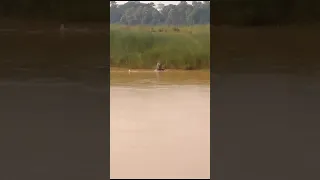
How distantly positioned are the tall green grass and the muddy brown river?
12 cm

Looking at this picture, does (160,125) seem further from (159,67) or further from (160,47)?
(160,47)

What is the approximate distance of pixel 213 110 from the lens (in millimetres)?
3199

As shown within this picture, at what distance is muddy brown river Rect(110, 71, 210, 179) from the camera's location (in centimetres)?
417

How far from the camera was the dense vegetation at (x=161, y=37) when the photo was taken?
4.72 meters

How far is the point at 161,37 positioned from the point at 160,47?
0.10 m

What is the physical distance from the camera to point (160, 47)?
4.77 metres

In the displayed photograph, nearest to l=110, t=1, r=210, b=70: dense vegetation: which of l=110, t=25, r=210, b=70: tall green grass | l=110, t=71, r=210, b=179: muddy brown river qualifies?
l=110, t=25, r=210, b=70: tall green grass

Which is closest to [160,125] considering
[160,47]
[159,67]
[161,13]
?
[159,67]

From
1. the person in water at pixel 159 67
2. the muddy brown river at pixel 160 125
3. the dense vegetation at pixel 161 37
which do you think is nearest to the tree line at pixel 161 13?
the dense vegetation at pixel 161 37

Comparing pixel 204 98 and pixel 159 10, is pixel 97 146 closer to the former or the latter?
pixel 159 10

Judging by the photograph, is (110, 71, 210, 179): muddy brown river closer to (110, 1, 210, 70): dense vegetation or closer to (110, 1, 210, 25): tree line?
(110, 1, 210, 70): dense vegetation

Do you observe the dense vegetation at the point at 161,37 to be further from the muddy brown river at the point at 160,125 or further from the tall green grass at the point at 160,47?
the muddy brown river at the point at 160,125

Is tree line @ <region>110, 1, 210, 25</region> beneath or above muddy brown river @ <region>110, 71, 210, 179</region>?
above

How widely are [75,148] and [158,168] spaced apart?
1199 millimetres
